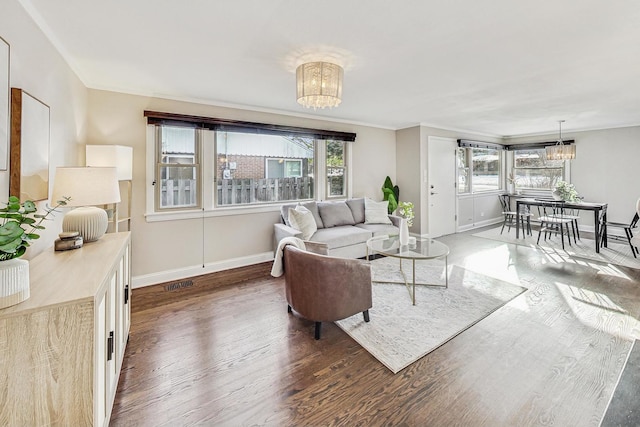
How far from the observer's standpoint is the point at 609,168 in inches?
242

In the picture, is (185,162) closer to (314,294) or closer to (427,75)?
(314,294)

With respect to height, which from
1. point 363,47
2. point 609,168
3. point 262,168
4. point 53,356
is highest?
point 363,47

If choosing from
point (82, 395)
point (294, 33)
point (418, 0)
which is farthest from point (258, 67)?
point (82, 395)

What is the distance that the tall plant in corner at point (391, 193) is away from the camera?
5.63 metres

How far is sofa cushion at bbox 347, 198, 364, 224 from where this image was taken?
486 centimetres

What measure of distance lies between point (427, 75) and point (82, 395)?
3551 millimetres

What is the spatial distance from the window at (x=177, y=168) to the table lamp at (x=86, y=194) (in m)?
1.76

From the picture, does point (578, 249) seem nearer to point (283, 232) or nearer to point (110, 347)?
point (283, 232)

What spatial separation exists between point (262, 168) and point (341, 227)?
1560mm

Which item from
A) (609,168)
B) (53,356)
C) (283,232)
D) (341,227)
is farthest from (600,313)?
(609,168)

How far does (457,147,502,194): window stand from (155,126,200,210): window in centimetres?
554

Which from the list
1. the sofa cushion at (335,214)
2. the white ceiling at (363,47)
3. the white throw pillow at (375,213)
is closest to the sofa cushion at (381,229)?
the white throw pillow at (375,213)

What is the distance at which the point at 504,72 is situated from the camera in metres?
2.94

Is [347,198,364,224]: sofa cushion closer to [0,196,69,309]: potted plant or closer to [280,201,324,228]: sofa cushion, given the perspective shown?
[280,201,324,228]: sofa cushion
